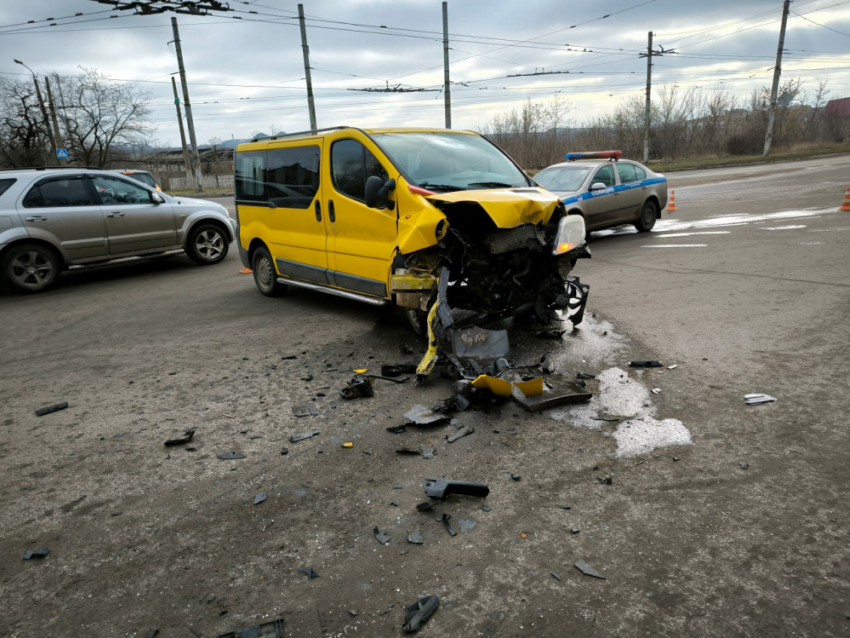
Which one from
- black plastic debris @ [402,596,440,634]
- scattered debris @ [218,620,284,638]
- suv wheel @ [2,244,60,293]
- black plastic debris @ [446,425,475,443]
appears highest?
suv wheel @ [2,244,60,293]

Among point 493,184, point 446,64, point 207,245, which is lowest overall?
point 207,245

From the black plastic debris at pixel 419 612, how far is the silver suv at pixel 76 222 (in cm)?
985

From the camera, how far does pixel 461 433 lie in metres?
4.01

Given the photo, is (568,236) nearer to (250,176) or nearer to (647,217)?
(250,176)

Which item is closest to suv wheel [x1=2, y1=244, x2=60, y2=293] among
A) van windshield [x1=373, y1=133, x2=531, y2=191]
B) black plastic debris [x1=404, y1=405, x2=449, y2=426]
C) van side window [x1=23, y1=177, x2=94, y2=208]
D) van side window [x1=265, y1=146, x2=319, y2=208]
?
van side window [x1=23, y1=177, x2=94, y2=208]

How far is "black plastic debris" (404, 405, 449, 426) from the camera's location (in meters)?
4.16

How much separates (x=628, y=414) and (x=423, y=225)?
7.63 ft

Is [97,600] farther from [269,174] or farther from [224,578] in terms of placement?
[269,174]

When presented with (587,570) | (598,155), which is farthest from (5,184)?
(598,155)

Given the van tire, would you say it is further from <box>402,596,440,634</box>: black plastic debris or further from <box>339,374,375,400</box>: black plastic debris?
<box>402,596,440,634</box>: black plastic debris

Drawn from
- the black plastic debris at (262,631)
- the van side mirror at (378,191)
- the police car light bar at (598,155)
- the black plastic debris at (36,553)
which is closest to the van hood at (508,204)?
the van side mirror at (378,191)

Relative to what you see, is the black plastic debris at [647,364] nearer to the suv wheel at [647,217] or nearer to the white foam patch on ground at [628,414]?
the white foam patch on ground at [628,414]

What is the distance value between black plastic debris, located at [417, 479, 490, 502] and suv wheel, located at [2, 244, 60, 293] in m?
9.37

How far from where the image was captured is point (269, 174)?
7762 millimetres
